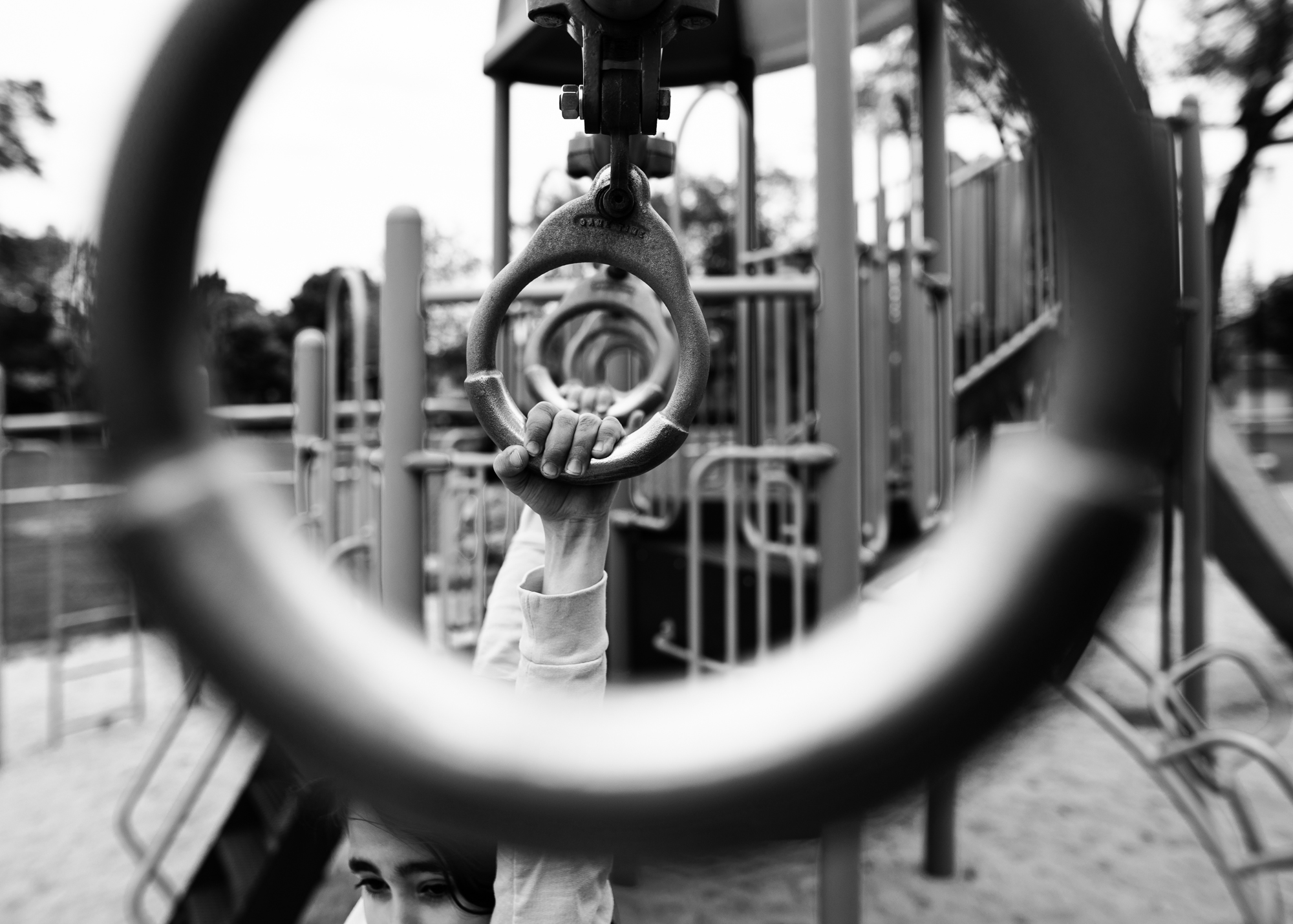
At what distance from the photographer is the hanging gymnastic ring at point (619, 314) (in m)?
0.55

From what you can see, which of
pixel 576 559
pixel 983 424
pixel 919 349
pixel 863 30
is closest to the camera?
pixel 576 559

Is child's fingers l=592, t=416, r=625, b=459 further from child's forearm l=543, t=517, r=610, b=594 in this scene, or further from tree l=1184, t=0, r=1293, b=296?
tree l=1184, t=0, r=1293, b=296

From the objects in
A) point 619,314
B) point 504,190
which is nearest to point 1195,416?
point 504,190

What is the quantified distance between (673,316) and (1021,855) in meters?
2.12

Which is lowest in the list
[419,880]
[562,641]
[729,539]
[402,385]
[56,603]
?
[56,603]

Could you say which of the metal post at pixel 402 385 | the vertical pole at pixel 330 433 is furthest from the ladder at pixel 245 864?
the vertical pole at pixel 330 433

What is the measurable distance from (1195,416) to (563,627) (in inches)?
79.5

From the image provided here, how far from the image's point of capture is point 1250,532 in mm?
2727

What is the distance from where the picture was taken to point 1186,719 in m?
1.67

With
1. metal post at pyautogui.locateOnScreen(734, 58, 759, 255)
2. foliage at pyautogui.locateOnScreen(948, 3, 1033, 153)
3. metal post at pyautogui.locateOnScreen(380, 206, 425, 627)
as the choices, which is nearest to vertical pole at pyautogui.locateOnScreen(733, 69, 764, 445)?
metal post at pyautogui.locateOnScreen(734, 58, 759, 255)

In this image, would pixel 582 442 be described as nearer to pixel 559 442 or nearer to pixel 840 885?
pixel 559 442

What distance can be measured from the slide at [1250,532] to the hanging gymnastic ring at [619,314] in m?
2.77

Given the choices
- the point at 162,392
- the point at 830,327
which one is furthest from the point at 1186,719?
the point at 162,392

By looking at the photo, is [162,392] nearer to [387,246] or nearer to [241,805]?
[387,246]
